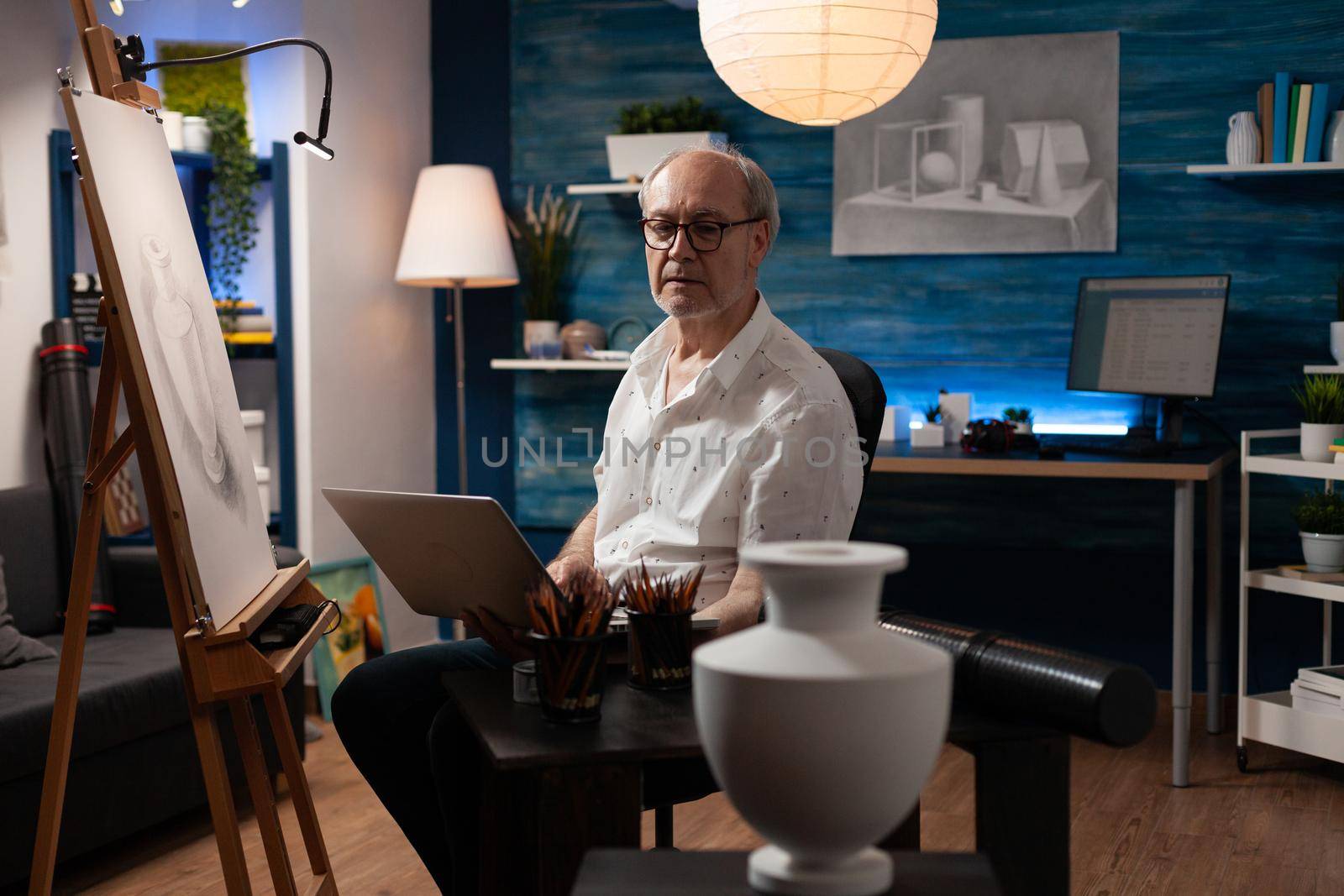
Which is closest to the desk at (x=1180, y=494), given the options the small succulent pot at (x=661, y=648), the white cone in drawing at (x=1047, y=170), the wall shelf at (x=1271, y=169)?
the wall shelf at (x=1271, y=169)

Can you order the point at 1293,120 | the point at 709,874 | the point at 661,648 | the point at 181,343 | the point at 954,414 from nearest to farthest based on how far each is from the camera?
the point at 709,874
the point at 661,648
the point at 181,343
the point at 1293,120
the point at 954,414

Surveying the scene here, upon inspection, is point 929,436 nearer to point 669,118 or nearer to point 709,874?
point 669,118

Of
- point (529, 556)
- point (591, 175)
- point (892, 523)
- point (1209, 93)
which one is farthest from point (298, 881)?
point (1209, 93)

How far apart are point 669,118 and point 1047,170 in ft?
3.95

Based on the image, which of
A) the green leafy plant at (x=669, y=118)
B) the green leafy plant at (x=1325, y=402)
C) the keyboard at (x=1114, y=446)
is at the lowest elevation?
the keyboard at (x=1114, y=446)

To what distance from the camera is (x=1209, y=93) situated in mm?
3809

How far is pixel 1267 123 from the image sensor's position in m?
3.57

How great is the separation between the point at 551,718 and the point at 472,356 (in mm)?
3517

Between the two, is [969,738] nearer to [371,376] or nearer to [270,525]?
[270,525]

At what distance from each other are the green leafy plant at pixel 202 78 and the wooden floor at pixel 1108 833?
2003 mm

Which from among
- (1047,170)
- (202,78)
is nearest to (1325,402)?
(1047,170)

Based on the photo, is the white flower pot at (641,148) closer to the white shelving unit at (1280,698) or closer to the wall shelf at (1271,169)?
the wall shelf at (1271,169)

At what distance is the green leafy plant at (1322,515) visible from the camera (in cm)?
326

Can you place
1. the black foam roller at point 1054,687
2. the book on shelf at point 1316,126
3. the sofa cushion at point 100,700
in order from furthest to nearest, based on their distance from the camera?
the book on shelf at point 1316,126 → the sofa cushion at point 100,700 → the black foam roller at point 1054,687
